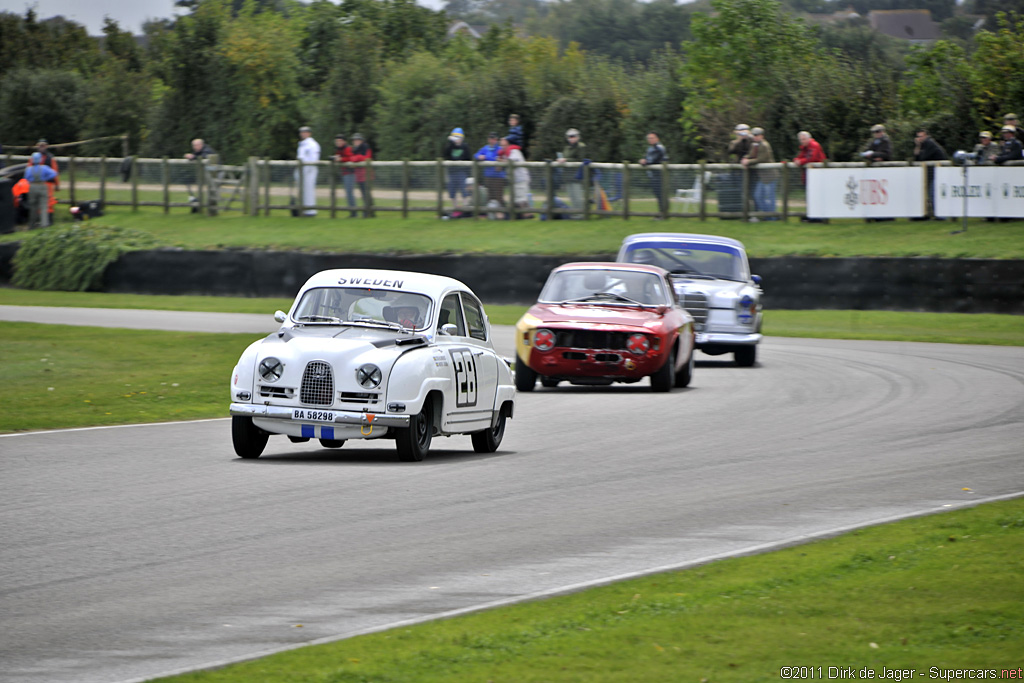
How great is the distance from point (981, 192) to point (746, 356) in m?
10.3

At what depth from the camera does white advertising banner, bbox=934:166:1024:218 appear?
27641 mm

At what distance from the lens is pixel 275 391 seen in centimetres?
1080

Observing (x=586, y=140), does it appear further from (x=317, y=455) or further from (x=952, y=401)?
(x=317, y=455)

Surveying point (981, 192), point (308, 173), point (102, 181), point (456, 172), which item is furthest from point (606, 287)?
point (102, 181)

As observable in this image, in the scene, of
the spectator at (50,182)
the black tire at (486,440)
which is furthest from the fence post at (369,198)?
the black tire at (486,440)

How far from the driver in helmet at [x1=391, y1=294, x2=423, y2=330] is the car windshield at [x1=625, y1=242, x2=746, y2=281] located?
879cm

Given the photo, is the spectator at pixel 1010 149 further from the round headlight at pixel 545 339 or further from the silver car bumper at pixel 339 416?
the silver car bumper at pixel 339 416

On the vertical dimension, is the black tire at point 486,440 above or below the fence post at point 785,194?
below

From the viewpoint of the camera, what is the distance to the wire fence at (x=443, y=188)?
31.7 meters

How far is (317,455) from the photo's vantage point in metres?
11.8

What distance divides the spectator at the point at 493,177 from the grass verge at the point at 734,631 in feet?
87.1

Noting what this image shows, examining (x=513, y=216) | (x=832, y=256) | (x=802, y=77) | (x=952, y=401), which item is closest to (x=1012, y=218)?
(x=832, y=256)

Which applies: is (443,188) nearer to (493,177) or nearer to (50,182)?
(493,177)

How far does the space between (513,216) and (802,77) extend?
45.5ft
